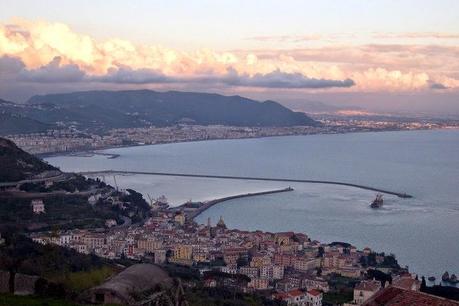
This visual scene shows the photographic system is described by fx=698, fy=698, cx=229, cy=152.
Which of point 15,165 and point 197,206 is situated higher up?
point 15,165

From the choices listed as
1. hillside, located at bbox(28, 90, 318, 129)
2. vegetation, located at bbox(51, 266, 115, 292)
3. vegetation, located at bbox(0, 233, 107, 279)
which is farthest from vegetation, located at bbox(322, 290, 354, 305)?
hillside, located at bbox(28, 90, 318, 129)

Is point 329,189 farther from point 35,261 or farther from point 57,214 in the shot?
point 35,261

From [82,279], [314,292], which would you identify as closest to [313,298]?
[314,292]

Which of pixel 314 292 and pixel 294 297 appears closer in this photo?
pixel 294 297

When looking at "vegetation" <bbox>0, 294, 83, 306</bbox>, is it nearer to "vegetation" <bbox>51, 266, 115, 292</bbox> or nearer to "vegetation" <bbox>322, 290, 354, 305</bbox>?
"vegetation" <bbox>51, 266, 115, 292</bbox>

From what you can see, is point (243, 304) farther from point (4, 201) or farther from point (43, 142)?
point (43, 142)

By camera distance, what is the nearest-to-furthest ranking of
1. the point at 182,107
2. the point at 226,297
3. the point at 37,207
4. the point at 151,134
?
1. the point at 226,297
2. the point at 37,207
3. the point at 151,134
4. the point at 182,107
